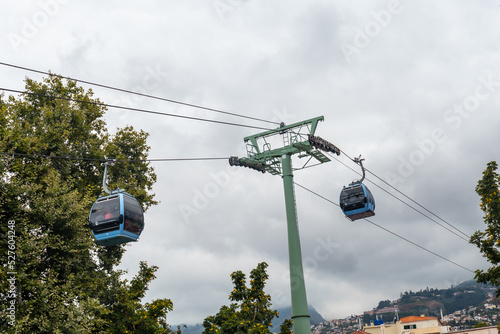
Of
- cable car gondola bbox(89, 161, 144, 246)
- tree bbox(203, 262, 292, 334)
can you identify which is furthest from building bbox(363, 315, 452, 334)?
cable car gondola bbox(89, 161, 144, 246)

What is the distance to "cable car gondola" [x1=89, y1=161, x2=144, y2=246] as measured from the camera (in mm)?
16438

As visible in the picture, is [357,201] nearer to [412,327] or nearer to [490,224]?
[490,224]

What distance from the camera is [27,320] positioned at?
65.4ft

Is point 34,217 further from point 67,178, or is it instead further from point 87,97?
point 87,97

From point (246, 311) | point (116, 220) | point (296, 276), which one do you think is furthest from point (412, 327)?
point (116, 220)

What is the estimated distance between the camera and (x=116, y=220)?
647 inches

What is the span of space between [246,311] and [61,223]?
31.5ft

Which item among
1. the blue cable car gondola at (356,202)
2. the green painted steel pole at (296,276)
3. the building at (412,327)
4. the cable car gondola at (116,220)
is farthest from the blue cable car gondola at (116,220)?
the building at (412,327)

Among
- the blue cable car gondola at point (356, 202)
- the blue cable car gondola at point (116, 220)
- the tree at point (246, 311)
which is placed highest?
the blue cable car gondola at point (356, 202)

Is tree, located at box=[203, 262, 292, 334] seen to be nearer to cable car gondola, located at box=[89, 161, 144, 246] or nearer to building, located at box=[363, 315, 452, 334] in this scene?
cable car gondola, located at box=[89, 161, 144, 246]

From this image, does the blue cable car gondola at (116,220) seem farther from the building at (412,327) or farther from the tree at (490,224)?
the building at (412,327)

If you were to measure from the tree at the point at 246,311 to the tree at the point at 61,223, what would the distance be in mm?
4633

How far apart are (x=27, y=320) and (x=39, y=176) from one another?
7804 mm

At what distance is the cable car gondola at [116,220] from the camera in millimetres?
16438
